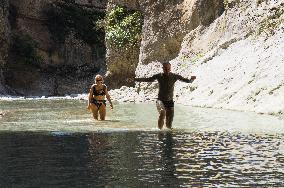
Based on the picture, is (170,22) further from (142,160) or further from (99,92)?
(142,160)

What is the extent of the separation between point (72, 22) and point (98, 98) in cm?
4933

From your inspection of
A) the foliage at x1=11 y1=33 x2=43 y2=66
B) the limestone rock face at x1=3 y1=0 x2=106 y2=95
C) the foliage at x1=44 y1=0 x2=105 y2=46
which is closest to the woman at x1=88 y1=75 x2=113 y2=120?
the limestone rock face at x1=3 y1=0 x2=106 y2=95

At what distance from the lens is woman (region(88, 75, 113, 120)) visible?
20562mm

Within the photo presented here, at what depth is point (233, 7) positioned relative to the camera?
3328cm

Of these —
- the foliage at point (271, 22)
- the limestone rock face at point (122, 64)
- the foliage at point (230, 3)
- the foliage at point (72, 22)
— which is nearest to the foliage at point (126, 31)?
the limestone rock face at point (122, 64)

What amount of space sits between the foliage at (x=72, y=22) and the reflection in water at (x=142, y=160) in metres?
54.6

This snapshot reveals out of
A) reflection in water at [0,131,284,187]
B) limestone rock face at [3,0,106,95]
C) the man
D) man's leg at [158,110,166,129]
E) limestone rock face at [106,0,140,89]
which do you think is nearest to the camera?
reflection in water at [0,131,284,187]

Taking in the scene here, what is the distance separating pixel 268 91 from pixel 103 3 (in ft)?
170

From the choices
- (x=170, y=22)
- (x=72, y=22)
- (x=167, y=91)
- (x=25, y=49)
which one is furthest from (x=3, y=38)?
(x=167, y=91)

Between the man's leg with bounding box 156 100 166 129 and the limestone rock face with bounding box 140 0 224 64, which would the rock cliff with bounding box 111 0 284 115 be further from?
the man's leg with bounding box 156 100 166 129

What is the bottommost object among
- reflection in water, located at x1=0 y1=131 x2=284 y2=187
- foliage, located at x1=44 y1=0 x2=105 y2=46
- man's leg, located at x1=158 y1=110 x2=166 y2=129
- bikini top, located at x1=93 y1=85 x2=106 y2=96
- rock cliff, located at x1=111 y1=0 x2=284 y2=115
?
reflection in water, located at x1=0 y1=131 x2=284 y2=187

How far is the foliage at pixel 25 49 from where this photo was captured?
62.9 m

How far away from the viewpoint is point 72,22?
69.2 metres

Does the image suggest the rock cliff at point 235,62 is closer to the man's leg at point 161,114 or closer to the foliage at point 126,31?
the man's leg at point 161,114
